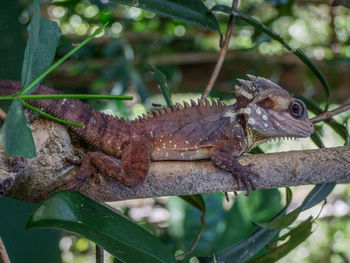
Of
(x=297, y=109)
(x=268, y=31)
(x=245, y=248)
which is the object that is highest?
(x=268, y=31)

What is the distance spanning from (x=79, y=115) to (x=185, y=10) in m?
0.54

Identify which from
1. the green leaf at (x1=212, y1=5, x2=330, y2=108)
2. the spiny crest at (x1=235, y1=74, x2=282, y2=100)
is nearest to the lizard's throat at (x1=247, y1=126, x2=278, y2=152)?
the spiny crest at (x1=235, y1=74, x2=282, y2=100)

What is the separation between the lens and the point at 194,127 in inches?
68.3

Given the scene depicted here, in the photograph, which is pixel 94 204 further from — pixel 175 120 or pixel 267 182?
pixel 175 120

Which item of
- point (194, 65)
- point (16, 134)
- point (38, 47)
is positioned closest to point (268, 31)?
point (38, 47)

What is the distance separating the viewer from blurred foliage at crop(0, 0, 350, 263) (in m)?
3.11

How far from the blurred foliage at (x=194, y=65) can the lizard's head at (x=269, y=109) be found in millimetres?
963

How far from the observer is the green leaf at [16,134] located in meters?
0.87

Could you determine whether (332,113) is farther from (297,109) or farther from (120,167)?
(120,167)

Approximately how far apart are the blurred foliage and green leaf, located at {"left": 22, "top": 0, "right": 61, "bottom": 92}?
5.92ft

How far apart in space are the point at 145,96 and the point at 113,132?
1719 millimetres

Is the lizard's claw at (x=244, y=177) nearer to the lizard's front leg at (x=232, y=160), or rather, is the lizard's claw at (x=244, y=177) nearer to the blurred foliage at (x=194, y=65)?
the lizard's front leg at (x=232, y=160)

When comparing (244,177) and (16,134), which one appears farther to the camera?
(244,177)

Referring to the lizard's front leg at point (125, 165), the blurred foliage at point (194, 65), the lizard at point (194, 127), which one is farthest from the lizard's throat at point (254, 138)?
the blurred foliage at point (194, 65)
